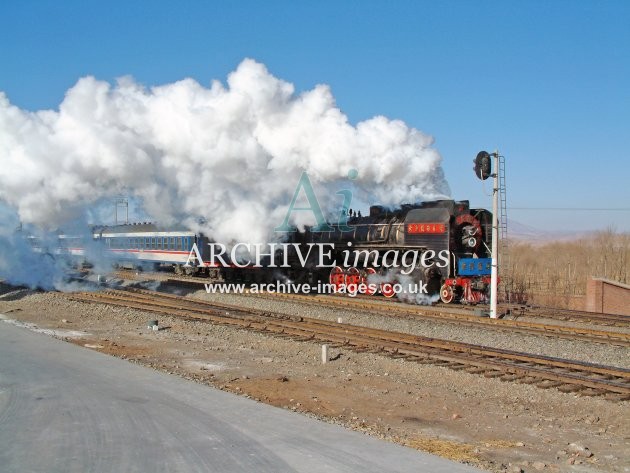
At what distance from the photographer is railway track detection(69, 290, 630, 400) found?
9273 mm

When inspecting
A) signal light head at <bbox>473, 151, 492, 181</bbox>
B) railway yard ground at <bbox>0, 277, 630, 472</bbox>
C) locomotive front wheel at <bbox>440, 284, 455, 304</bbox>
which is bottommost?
railway yard ground at <bbox>0, 277, 630, 472</bbox>

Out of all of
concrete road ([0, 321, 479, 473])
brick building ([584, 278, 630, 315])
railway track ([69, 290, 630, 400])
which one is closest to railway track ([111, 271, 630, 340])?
railway track ([69, 290, 630, 400])

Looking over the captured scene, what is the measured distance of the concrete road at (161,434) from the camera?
5027 mm

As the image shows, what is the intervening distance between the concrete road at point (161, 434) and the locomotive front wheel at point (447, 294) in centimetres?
1225

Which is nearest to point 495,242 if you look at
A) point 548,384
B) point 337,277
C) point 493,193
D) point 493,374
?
point 493,193

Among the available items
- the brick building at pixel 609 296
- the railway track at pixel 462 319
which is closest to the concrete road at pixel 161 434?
the railway track at pixel 462 319

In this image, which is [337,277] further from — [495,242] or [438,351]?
[438,351]

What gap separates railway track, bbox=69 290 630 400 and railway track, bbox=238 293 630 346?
8.00ft

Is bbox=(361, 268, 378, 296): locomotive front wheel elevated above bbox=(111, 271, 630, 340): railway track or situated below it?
above

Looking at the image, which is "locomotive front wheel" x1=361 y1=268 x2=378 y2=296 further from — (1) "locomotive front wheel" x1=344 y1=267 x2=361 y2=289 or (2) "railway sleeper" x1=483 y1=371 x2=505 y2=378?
(2) "railway sleeper" x1=483 y1=371 x2=505 y2=378

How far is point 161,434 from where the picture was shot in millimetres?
5797

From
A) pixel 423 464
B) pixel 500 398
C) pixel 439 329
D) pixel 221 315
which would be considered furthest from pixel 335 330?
pixel 423 464

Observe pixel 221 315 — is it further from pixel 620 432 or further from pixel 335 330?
pixel 620 432

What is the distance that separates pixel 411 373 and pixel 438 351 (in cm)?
127
